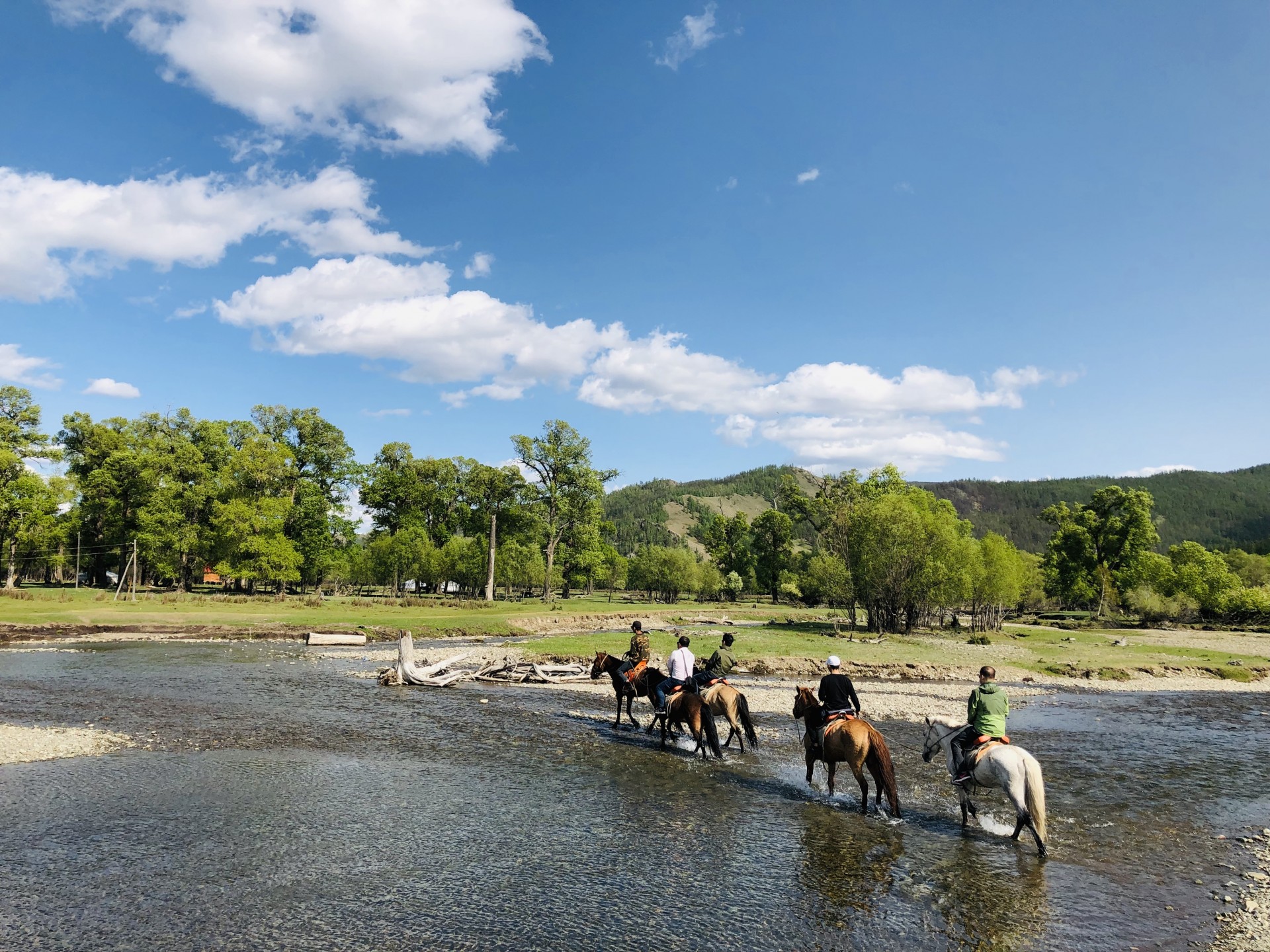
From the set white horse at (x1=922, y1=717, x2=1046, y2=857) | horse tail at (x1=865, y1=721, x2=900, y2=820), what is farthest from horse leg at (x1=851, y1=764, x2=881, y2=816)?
white horse at (x1=922, y1=717, x2=1046, y2=857)

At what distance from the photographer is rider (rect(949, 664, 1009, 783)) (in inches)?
527

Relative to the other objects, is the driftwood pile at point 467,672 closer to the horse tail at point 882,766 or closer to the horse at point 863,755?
the horse at point 863,755

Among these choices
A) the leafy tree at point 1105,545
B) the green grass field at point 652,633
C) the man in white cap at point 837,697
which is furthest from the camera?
the leafy tree at point 1105,545

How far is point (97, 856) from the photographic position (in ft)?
36.7

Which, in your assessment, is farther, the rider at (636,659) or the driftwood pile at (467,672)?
the driftwood pile at (467,672)

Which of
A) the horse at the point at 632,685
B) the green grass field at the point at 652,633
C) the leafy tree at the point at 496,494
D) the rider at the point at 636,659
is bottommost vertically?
the green grass field at the point at 652,633

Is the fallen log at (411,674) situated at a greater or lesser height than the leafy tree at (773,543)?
lesser

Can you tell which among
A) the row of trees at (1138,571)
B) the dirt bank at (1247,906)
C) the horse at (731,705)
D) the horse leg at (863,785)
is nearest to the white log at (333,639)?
the horse at (731,705)

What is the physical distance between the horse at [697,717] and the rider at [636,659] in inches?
123

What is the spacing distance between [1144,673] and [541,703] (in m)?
37.5

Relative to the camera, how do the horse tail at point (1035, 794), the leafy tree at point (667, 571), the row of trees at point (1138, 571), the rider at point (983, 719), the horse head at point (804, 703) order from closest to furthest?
the horse tail at point (1035, 794) → the rider at point (983, 719) → the horse head at point (804, 703) → the row of trees at point (1138, 571) → the leafy tree at point (667, 571)

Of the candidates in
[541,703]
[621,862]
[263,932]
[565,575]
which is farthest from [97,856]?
[565,575]

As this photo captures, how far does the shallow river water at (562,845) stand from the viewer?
366 inches

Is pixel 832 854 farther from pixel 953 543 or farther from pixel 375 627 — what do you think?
pixel 953 543
